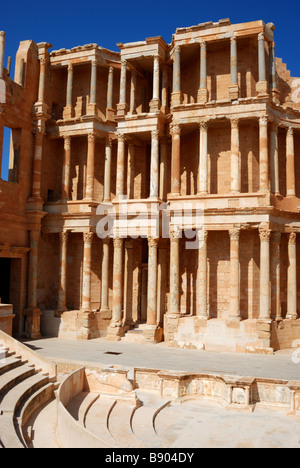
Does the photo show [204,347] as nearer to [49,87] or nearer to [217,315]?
[217,315]

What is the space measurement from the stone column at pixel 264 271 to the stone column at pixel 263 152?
86.6 inches

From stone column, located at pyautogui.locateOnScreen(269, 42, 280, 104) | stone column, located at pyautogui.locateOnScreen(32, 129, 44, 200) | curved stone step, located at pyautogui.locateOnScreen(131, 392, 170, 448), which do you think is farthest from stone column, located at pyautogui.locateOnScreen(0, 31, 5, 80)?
curved stone step, located at pyautogui.locateOnScreen(131, 392, 170, 448)

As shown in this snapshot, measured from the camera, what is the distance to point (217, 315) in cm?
2283

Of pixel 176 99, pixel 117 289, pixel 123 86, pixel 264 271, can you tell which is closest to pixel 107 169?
pixel 123 86

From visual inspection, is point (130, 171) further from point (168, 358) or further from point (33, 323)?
point (168, 358)

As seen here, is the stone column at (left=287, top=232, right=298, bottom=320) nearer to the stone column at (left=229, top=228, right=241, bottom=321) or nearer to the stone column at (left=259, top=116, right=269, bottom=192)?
the stone column at (left=229, top=228, right=241, bottom=321)

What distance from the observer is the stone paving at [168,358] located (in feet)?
54.2

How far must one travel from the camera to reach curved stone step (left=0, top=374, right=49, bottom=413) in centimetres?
1183

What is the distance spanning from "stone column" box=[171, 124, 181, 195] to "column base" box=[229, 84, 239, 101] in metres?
3.06

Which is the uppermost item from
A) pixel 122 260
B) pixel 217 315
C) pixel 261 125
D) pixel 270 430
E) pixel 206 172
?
pixel 261 125

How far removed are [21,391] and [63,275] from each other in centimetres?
1183

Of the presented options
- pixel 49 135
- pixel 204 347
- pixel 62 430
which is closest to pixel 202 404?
pixel 62 430

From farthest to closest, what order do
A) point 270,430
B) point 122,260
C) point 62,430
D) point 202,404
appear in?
point 122,260 → point 202,404 → point 270,430 → point 62,430

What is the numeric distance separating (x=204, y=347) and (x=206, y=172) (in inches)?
337
